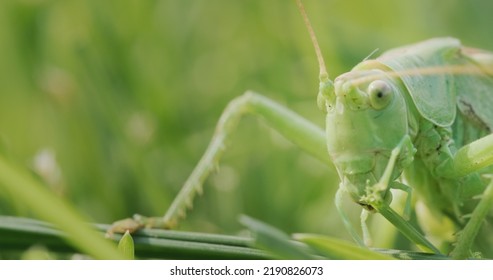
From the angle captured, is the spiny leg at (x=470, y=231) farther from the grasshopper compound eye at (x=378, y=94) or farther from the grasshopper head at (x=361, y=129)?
the grasshopper compound eye at (x=378, y=94)

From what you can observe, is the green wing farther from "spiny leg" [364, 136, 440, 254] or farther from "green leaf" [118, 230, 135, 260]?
"green leaf" [118, 230, 135, 260]

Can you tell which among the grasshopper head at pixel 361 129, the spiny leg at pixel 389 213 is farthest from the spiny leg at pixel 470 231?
the grasshopper head at pixel 361 129

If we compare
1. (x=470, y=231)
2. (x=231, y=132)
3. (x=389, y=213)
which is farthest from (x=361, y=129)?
(x=231, y=132)

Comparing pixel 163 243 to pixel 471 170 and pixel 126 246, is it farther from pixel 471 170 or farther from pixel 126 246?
pixel 471 170

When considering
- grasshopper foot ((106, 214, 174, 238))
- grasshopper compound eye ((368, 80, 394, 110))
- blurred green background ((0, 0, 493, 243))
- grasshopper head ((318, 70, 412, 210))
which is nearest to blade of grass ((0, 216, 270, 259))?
grasshopper foot ((106, 214, 174, 238))
